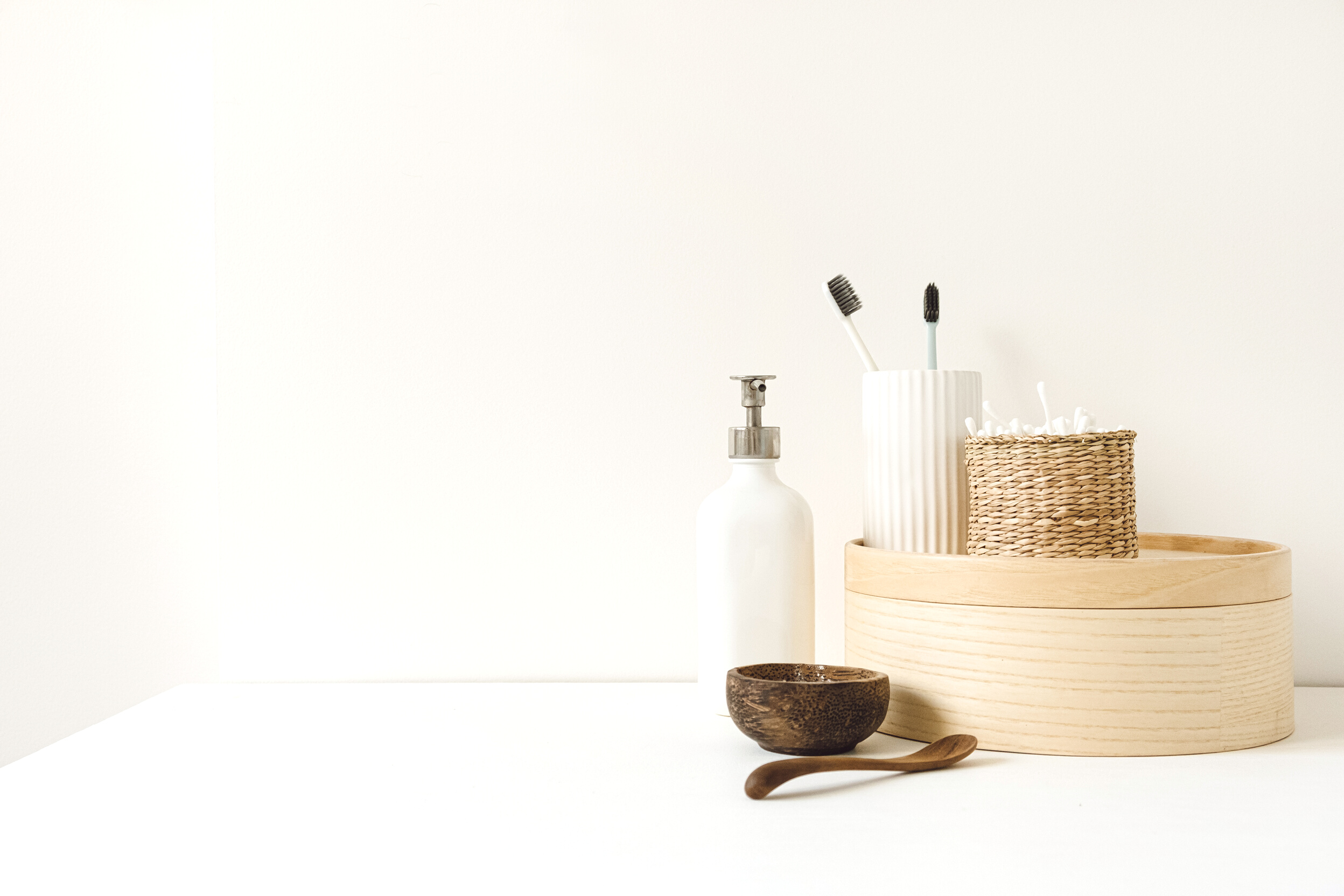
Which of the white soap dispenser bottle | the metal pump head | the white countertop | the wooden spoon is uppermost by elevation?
the metal pump head

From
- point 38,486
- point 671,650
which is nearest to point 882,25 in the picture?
point 671,650

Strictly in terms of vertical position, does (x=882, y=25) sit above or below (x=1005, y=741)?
above

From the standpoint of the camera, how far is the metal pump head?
71 centimetres

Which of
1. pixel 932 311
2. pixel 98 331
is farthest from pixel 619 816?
pixel 98 331

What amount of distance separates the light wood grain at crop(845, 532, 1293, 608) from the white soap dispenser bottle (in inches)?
3.6

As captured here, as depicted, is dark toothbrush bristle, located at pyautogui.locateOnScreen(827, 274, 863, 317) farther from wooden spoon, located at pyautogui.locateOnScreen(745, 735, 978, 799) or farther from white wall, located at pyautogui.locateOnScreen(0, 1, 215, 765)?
white wall, located at pyautogui.locateOnScreen(0, 1, 215, 765)

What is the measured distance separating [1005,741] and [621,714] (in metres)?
0.28

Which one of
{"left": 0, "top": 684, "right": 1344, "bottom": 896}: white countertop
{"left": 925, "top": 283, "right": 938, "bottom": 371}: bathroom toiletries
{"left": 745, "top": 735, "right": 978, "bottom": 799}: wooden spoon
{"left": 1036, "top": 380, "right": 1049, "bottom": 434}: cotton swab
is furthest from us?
{"left": 925, "top": 283, "right": 938, "bottom": 371}: bathroom toiletries

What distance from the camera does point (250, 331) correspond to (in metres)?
0.87

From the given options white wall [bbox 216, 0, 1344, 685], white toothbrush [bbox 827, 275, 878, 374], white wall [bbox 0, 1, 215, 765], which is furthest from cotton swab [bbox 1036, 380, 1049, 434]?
white wall [bbox 0, 1, 215, 765]

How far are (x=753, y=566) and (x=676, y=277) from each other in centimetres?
28

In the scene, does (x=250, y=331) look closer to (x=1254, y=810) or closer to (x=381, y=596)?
(x=381, y=596)

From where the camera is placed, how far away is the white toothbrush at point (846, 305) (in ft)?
2.50

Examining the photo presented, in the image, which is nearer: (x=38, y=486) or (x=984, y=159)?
(x=984, y=159)
